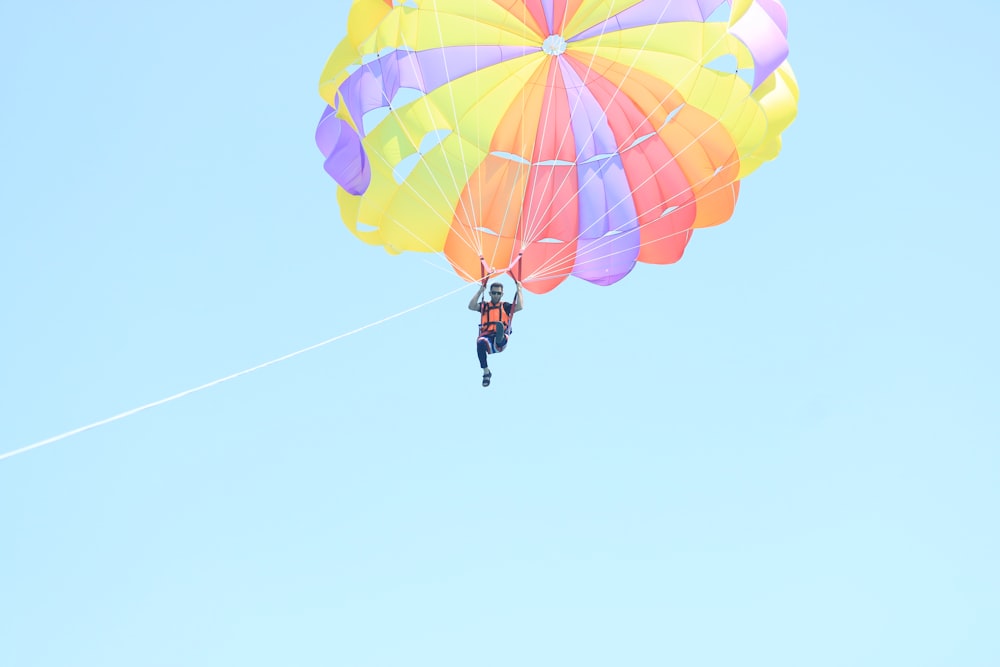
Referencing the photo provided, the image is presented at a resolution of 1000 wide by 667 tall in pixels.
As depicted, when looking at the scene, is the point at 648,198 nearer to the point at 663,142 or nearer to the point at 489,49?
the point at 663,142

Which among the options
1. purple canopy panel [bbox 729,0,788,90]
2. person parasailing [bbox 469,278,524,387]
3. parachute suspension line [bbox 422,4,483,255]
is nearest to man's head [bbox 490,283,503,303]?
person parasailing [bbox 469,278,524,387]

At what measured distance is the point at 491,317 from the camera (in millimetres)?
12438

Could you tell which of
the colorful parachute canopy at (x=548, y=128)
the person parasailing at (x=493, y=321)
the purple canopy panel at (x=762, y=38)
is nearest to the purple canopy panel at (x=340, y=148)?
the colorful parachute canopy at (x=548, y=128)

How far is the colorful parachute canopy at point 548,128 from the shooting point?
13.1m

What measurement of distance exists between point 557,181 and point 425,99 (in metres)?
1.71

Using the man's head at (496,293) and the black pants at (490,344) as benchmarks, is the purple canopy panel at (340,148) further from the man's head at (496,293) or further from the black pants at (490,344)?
the black pants at (490,344)

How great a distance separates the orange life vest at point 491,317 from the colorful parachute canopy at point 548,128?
1.77 feet

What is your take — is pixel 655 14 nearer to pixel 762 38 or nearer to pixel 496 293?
pixel 762 38

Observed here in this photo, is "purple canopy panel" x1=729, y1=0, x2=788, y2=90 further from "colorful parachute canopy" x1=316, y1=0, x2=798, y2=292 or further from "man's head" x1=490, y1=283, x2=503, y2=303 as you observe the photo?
"man's head" x1=490, y1=283, x2=503, y2=303

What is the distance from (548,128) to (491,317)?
273cm

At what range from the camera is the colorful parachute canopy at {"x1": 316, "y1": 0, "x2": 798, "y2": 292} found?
43.1 feet

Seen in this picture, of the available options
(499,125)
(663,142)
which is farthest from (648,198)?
(499,125)

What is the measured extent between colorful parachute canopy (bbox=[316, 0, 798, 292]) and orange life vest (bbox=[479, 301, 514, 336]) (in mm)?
540

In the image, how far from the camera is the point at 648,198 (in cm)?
1411
